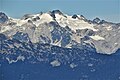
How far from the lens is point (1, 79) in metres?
50.9

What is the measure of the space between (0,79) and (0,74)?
2.02 m

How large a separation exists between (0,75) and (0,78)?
216 cm

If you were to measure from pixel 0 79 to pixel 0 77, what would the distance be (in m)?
0.21

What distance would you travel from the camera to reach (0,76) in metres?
49.8

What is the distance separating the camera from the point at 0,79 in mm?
50781

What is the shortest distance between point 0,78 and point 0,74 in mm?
2117

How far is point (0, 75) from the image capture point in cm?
4881

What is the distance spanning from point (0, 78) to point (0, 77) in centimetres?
19

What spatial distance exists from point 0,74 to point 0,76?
95cm

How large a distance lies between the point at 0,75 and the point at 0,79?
2056 millimetres

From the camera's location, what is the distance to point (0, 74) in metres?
48.9

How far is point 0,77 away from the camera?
50750 millimetres

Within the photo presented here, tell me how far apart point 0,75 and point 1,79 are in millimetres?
2171
